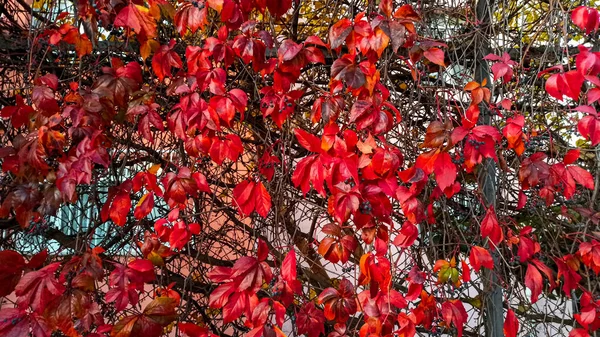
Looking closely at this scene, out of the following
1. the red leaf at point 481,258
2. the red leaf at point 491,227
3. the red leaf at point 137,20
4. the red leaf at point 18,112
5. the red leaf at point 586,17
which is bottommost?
the red leaf at point 481,258

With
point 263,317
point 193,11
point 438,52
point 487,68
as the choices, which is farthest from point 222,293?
point 487,68

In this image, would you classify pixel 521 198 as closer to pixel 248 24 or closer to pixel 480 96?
pixel 480 96

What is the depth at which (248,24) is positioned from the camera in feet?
5.73

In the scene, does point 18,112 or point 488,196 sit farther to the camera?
point 488,196

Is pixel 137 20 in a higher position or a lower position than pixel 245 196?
higher

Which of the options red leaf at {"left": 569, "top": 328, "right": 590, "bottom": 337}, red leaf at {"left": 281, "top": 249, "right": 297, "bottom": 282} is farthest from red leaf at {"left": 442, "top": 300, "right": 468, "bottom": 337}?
red leaf at {"left": 281, "top": 249, "right": 297, "bottom": 282}

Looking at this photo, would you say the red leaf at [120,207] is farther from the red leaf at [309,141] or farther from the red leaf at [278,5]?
the red leaf at [278,5]

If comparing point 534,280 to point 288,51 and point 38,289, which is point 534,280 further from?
→ point 38,289

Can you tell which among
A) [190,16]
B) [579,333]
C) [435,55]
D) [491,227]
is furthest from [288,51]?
[579,333]

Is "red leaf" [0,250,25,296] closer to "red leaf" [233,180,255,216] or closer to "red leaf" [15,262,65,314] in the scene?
"red leaf" [15,262,65,314]

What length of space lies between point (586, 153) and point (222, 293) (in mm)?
1875

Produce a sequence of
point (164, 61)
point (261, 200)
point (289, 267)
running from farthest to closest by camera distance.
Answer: point (164, 61) → point (261, 200) → point (289, 267)

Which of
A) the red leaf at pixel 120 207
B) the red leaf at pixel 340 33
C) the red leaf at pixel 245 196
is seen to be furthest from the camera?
the red leaf at pixel 120 207

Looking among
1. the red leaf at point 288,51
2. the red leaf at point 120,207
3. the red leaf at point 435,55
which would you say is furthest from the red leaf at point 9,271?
the red leaf at point 435,55
